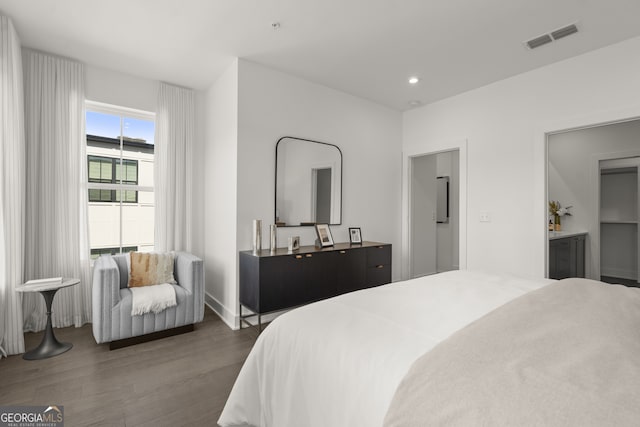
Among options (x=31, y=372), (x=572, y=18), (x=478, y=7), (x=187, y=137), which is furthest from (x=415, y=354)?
(x=187, y=137)

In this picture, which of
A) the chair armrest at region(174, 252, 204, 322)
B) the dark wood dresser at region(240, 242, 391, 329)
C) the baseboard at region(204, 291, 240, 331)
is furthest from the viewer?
the baseboard at region(204, 291, 240, 331)

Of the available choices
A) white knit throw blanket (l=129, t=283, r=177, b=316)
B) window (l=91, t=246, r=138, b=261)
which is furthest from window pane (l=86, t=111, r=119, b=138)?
white knit throw blanket (l=129, t=283, r=177, b=316)

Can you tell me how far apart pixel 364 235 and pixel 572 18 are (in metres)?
2.88

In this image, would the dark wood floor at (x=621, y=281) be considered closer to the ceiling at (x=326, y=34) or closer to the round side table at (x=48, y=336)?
the ceiling at (x=326, y=34)

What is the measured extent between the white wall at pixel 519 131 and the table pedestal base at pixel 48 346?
4188 millimetres

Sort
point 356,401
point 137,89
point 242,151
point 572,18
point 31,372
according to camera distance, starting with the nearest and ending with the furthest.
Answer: point 356,401
point 31,372
point 572,18
point 242,151
point 137,89

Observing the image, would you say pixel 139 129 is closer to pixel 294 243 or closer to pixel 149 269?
pixel 149 269

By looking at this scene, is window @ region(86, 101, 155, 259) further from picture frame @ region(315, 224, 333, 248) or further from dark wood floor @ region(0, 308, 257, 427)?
picture frame @ region(315, 224, 333, 248)

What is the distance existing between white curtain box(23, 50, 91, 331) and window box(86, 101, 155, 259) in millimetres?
167

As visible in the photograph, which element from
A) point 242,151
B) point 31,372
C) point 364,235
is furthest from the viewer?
point 364,235

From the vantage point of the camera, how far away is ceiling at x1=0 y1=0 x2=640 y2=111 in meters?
2.36

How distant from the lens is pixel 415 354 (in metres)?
0.99

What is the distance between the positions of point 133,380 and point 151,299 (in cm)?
71

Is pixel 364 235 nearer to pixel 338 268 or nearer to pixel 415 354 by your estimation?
pixel 338 268
